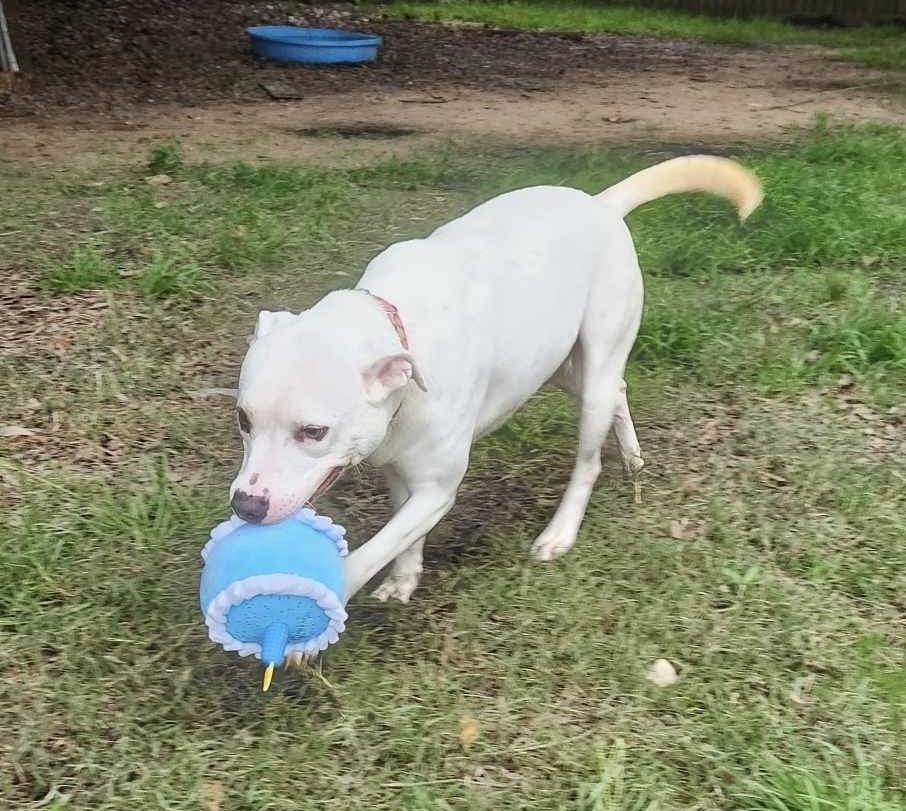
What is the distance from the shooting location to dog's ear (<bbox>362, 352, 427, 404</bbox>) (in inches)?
96.5

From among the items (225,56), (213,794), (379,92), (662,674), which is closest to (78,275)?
(213,794)

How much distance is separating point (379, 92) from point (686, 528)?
7.20 meters

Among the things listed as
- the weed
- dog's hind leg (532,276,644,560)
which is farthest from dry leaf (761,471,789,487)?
the weed

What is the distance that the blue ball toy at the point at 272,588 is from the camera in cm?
233

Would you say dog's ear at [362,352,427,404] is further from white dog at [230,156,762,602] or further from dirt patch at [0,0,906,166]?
dirt patch at [0,0,906,166]

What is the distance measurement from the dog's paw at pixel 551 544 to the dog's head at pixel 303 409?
977 millimetres

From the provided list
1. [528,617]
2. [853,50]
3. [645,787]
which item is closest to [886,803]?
[645,787]

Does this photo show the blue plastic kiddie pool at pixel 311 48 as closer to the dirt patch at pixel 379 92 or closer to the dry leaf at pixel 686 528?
the dirt patch at pixel 379 92

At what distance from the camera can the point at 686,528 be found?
3512mm

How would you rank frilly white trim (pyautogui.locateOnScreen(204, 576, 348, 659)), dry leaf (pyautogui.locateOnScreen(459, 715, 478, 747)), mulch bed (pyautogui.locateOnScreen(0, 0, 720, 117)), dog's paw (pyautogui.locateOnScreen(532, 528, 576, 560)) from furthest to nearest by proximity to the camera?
mulch bed (pyautogui.locateOnScreen(0, 0, 720, 117)) < dog's paw (pyautogui.locateOnScreen(532, 528, 576, 560)) < dry leaf (pyautogui.locateOnScreen(459, 715, 478, 747)) < frilly white trim (pyautogui.locateOnScreen(204, 576, 348, 659))

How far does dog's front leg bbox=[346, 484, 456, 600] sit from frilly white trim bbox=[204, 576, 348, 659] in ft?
0.53

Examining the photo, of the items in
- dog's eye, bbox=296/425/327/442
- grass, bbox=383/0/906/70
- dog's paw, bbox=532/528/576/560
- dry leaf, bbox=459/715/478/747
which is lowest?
grass, bbox=383/0/906/70

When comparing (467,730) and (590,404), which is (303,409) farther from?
(590,404)

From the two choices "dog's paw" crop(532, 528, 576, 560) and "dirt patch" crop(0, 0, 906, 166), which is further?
"dirt patch" crop(0, 0, 906, 166)
